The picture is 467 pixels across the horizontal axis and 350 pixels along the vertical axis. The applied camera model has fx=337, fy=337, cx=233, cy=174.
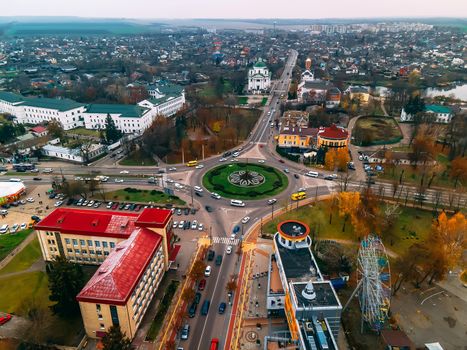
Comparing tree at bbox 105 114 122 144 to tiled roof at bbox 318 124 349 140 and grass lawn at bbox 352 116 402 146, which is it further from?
grass lawn at bbox 352 116 402 146

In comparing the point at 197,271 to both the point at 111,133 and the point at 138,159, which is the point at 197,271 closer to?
the point at 138,159

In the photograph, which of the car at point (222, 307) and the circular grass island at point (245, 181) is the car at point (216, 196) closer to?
the circular grass island at point (245, 181)

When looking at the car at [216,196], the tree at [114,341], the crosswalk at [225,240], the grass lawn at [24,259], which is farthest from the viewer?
the car at [216,196]

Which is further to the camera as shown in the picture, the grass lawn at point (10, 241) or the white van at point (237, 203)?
the white van at point (237, 203)

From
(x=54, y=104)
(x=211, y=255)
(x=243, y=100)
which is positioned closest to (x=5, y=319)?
(x=211, y=255)

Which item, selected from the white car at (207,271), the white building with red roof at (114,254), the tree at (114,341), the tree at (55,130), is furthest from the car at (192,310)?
the tree at (55,130)

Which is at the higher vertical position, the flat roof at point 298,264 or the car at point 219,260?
the flat roof at point 298,264
